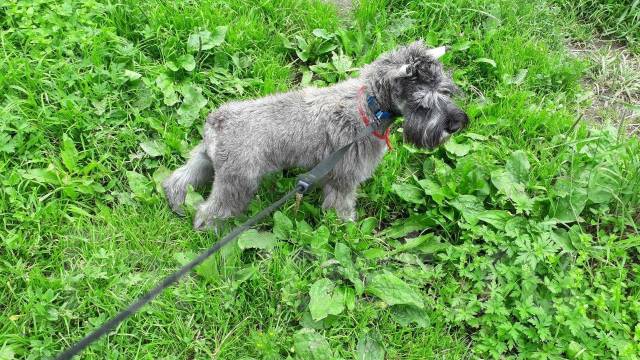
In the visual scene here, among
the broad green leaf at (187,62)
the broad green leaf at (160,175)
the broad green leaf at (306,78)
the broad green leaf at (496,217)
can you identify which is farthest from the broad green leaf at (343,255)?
the broad green leaf at (187,62)

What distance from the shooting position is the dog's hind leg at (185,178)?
161 inches

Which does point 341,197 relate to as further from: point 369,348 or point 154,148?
point 154,148

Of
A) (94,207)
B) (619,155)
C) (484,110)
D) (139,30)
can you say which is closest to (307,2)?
(139,30)

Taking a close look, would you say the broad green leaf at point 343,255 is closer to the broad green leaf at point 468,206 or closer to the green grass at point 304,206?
the green grass at point 304,206

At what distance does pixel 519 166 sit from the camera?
14.3 ft

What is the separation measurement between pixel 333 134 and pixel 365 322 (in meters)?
1.32

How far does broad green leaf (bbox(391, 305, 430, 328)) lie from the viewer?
12.1ft

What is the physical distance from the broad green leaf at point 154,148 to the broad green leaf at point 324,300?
174 cm

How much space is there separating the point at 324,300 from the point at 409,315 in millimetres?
609

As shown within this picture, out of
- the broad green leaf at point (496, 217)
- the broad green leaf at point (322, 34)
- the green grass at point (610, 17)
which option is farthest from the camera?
the green grass at point (610, 17)

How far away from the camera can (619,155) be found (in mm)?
4398

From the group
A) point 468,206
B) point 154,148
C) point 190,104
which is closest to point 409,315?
point 468,206

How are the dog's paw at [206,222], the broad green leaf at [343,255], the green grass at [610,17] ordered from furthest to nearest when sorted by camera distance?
1. the green grass at [610,17]
2. the dog's paw at [206,222]
3. the broad green leaf at [343,255]

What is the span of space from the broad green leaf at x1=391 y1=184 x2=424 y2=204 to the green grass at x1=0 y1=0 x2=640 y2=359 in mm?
21
